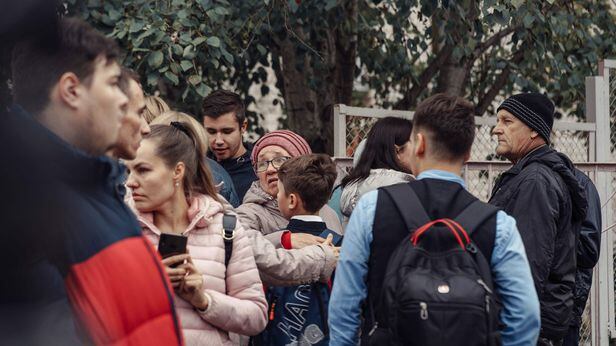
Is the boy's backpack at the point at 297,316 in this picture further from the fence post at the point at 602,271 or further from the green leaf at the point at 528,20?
the fence post at the point at 602,271

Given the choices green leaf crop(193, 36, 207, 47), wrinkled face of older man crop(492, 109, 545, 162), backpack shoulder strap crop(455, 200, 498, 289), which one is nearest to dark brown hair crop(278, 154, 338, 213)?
wrinkled face of older man crop(492, 109, 545, 162)

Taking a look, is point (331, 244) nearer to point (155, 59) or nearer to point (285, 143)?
point (285, 143)

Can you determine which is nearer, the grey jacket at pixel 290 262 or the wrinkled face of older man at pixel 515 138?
the grey jacket at pixel 290 262

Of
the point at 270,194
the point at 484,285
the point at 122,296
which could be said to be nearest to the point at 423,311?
the point at 484,285

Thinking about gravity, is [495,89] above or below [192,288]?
above

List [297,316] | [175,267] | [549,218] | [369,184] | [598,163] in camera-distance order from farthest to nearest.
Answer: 1. [598,163]
2. [369,184]
3. [549,218]
4. [297,316]
5. [175,267]

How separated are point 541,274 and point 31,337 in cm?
333

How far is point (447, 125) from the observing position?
3660mm

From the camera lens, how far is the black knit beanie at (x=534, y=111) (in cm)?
537

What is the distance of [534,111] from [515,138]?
17 centimetres

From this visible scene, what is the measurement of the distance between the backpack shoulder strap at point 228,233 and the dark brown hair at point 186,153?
0.63ft

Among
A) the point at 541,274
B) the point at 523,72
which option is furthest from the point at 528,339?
the point at 523,72

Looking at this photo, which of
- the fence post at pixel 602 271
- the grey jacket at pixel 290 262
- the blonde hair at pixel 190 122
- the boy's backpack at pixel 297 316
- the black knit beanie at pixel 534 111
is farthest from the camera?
the fence post at pixel 602 271

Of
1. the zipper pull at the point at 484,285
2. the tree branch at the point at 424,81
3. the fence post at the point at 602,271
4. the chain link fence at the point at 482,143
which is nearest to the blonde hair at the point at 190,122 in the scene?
the zipper pull at the point at 484,285
